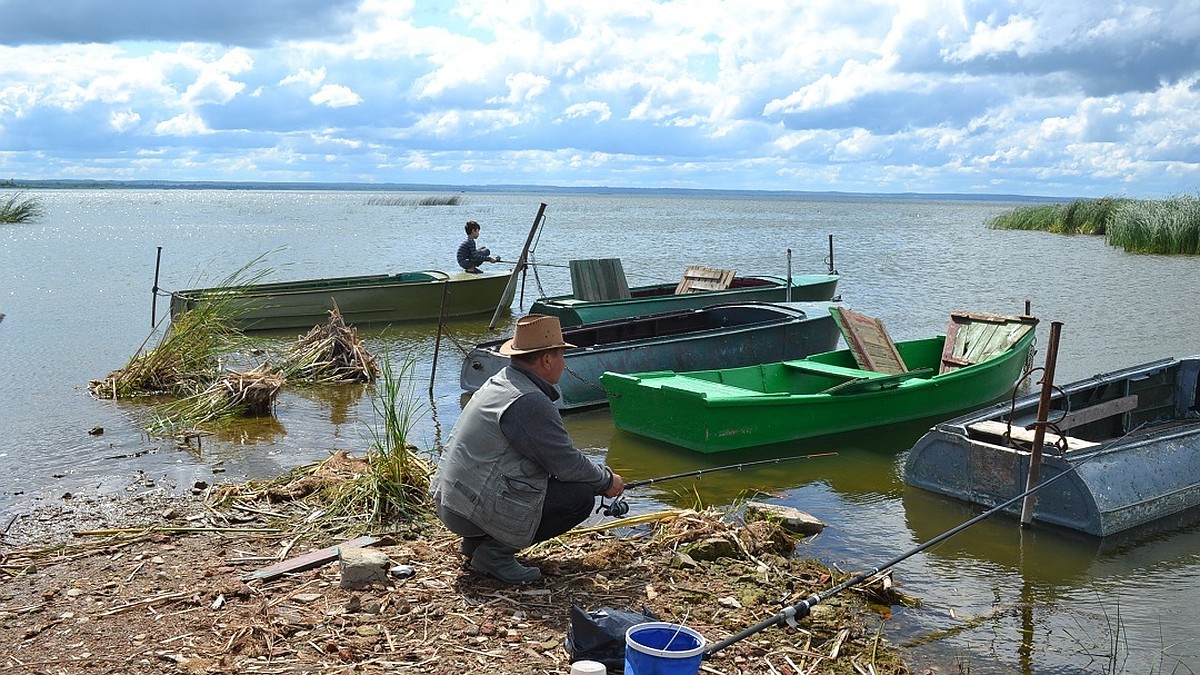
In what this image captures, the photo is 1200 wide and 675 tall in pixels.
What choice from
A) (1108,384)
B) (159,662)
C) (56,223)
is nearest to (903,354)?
(1108,384)

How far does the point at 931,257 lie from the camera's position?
3856cm

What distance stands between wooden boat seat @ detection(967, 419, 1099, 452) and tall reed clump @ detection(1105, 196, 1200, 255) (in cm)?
2963

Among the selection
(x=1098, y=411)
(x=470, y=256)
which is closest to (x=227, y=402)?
(x=1098, y=411)

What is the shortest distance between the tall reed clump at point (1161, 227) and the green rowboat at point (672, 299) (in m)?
21.2

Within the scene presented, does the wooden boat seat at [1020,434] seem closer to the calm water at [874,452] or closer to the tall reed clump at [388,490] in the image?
the calm water at [874,452]

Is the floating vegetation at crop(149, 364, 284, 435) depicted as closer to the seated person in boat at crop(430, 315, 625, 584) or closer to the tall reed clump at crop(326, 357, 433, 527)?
the tall reed clump at crop(326, 357, 433, 527)

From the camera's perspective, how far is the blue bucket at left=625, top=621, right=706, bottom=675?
4054mm

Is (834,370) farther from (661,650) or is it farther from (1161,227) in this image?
(1161,227)

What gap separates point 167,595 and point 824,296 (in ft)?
48.4

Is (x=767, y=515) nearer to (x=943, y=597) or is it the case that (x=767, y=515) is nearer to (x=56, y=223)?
(x=943, y=597)

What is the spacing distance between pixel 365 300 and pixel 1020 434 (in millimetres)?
12740

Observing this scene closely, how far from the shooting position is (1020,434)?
805 centimetres

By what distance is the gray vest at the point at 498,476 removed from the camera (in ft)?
17.4

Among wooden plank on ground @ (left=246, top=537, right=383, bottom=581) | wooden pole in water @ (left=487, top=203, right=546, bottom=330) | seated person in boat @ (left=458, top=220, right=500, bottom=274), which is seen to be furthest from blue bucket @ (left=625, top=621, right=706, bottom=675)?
seated person in boat @ (left=458, top=220, right=500, bottom=274)
